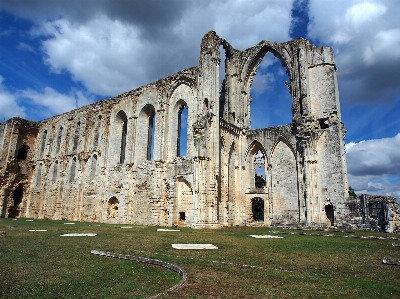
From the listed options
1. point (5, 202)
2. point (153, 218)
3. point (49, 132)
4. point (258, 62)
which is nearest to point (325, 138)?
point (258, 62)

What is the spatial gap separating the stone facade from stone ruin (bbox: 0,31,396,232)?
0.23 feet

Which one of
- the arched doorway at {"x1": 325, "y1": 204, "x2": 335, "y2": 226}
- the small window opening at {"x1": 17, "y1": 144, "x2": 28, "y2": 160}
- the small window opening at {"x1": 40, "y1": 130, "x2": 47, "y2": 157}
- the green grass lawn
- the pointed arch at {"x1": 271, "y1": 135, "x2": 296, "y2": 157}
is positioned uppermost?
the small window opening at {"x1": 40, "y1": 130, "x2": 47, "y2": 157}

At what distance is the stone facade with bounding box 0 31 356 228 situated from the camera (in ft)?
61.7

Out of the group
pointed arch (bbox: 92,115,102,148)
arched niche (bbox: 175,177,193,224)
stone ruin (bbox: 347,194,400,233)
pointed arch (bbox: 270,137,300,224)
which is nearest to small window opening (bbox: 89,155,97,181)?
pointed arch (bbox: 92,115,102,148)

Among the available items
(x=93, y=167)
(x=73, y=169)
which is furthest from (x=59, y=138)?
(x=93, y=167)

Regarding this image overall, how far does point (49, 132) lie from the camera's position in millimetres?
31250

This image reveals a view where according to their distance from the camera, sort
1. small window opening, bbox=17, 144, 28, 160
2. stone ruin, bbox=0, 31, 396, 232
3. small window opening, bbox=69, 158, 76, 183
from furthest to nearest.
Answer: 1. small window opening, bbox=17, 144, 28, 160
2. small window opening, bbox=69, 158, 76, 183
3. stone ruin, bbox=0, 31, 396, 232

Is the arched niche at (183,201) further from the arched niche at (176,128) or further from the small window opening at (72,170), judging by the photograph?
the small window opening at (72,170)

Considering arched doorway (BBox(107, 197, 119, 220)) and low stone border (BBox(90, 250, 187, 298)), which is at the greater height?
arched doorway (BBox(107, 197, 119, 220))

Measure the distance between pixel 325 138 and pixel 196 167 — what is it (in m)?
8.90

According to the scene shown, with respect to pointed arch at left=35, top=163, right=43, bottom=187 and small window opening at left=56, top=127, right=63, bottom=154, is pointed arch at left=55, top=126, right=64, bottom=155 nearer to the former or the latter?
small window opening at left=56, top=127, right=63, bottom=154

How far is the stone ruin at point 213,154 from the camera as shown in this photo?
18.8 metres

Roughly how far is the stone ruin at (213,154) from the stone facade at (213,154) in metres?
0.07

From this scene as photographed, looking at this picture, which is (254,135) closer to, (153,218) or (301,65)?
(301,65)
